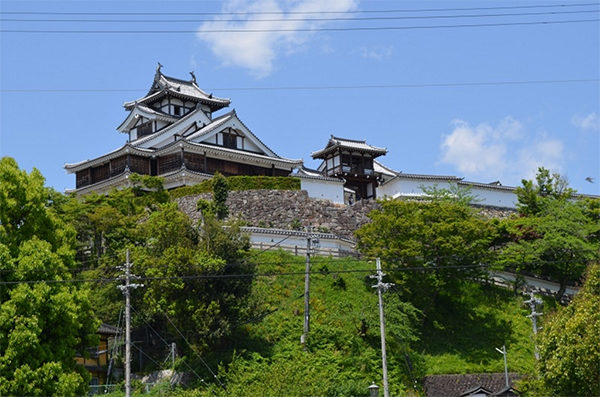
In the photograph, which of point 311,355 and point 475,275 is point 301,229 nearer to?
point 475,275

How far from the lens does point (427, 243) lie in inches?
1373

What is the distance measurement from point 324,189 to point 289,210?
3.32 m

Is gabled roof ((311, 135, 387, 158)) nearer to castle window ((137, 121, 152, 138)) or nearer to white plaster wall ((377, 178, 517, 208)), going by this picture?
white plaster wall ((377, 178, 517, 208))

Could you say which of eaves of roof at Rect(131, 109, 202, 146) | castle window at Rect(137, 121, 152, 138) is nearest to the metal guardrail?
eaves of roof at Rect(131, 109, 202, 146)

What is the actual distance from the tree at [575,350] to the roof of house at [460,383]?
7645 mm

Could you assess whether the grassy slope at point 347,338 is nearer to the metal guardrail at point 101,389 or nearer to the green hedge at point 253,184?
the metal guardrail at point 101,389

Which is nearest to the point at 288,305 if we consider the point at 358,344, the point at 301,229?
the point at 358,344

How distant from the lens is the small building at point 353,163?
5297 centimetres

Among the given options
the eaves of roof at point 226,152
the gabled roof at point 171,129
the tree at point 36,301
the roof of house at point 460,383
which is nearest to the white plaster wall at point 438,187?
the eaves of roof at point 226,152

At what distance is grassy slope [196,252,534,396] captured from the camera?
2827cm

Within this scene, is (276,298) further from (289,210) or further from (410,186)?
(410,186)

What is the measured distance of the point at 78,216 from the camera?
122ft

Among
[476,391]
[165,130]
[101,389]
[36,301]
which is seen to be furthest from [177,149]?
[36,301]

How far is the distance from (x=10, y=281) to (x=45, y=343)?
5.55 ft
